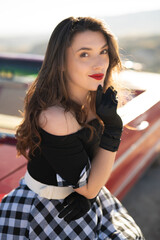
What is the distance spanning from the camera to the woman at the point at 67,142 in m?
1.07

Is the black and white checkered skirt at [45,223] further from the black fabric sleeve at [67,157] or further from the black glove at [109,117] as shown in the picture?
the black glove at [109,117]

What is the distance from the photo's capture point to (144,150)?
2.52 m

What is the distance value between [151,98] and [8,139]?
94 centimetres

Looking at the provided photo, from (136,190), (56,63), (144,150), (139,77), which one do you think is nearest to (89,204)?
(56,63)

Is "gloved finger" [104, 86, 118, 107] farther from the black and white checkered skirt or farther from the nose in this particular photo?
the black and white checkered skirt

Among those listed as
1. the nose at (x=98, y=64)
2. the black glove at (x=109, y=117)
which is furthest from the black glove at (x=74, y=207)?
the nose at (x=98, y=64)

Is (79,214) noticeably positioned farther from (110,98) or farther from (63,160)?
(110,98)

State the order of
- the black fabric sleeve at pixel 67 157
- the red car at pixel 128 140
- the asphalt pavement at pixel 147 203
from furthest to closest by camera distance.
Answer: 1. the asphalt pavement at pixel 147 203
2. the red car at pixel 128 140
3. the black fabric sleeve at pixel 67 157

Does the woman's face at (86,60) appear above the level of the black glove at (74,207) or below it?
above

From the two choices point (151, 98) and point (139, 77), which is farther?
point (139, 77)

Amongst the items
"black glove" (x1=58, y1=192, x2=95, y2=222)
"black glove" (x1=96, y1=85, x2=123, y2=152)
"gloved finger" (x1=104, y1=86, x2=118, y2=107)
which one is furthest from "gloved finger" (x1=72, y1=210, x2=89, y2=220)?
"gloved finger" (x1=104, y1=86, x2=118, y2=107)

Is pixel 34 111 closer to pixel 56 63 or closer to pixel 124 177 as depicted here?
pixel 56 63

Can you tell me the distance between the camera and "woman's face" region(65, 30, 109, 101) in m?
1.11

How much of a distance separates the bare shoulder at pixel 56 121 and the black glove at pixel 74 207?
10.1 inches
